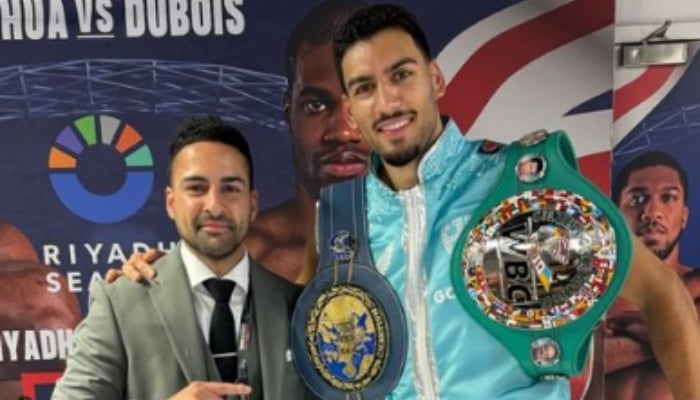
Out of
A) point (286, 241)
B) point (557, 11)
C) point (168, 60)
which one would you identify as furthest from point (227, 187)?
point (557, 11)

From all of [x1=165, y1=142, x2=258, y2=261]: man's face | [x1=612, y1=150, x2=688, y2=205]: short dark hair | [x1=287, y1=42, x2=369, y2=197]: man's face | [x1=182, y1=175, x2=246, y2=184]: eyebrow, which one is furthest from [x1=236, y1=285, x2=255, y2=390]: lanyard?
[x1=612, y1=150, x2=688, y2=205]: short dark hair

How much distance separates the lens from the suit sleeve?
1.17m

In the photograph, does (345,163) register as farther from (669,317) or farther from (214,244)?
(669,317)

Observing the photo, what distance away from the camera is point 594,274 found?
3.54 ft

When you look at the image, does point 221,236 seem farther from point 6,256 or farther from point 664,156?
point 664,156

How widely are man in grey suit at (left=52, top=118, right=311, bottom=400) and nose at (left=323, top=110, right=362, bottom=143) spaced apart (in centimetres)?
22

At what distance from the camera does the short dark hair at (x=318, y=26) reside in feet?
4.65

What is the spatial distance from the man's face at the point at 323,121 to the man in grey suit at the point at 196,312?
192 mm

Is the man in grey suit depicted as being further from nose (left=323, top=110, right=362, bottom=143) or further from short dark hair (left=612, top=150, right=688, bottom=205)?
short dark hair (left=612, top=150, right=688, bottom=205)

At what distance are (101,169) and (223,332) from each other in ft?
1.58

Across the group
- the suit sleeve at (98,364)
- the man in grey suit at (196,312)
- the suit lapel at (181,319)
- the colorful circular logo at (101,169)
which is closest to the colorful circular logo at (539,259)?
the man in grey suit at (196,312)

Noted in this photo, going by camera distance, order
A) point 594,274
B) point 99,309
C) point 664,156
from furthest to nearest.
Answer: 1. point 664,156
2. point 99,309
3. point 594,274

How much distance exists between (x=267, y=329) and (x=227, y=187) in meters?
0.27

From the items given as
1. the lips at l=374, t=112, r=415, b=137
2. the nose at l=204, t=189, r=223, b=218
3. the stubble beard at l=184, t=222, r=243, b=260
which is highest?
the lips at l=374, t=112, r=415, b=137
